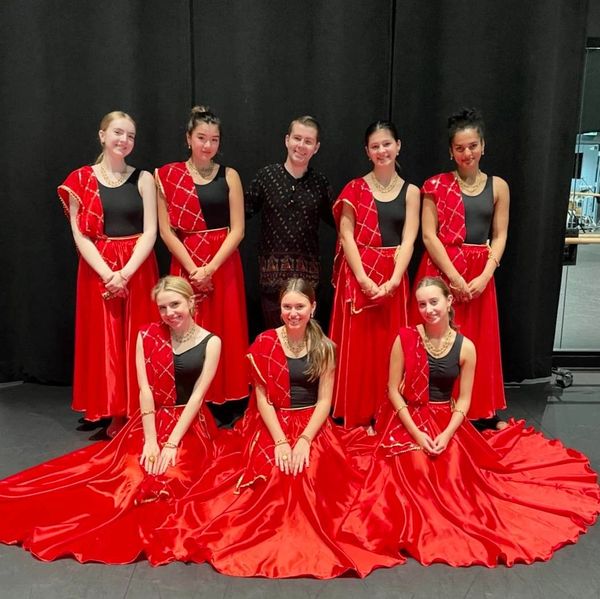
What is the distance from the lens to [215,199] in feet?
8.63

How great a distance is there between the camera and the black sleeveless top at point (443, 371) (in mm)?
2252

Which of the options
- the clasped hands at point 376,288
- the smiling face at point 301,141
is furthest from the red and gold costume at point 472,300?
the smiling face at point 301,141

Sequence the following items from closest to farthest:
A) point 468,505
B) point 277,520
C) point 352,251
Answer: point 277,520 → point 468,505 → point 352,251

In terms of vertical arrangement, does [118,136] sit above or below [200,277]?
above

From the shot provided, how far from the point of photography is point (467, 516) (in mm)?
2047

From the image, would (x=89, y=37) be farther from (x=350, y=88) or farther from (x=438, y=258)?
(x=438, y=258)

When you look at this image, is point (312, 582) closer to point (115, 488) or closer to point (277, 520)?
point (277, 520)

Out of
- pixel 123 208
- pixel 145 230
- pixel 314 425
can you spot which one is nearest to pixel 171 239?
pixel 145 230

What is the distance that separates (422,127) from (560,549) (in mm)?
2056

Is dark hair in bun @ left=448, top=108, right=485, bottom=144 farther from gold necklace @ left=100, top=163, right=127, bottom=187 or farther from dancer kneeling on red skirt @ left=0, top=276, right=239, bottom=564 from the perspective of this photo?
gold necklace @ left=100, top=163, right=127, bottom=187

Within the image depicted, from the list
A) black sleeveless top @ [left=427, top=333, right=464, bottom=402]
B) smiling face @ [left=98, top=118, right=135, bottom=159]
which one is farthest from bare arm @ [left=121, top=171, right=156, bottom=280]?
black sleeveless top @ [left=427, top=333, right=464, bottom=402]

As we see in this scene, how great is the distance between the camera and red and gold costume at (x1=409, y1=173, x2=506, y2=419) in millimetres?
2617

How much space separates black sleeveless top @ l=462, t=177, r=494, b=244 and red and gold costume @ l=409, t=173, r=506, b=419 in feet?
0.08

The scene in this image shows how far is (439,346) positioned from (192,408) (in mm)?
892
